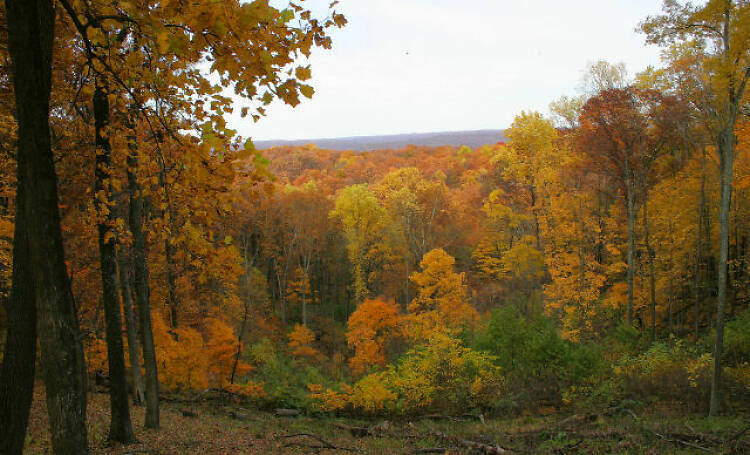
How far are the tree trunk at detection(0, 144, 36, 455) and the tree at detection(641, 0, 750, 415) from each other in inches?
532

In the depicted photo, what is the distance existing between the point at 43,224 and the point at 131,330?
22.9ft

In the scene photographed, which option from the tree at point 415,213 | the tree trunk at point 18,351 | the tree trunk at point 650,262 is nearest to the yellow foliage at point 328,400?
the tree trunk at point 650,262

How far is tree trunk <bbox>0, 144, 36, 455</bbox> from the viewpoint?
343cm

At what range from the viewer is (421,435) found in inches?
445

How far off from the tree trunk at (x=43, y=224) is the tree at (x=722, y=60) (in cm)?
1318

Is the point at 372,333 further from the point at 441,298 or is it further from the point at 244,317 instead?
the point at 244,317

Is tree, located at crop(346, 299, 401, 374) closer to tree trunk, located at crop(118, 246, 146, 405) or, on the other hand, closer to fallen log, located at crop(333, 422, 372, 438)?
fallen log, located at crop(333, 422, 372, 438)

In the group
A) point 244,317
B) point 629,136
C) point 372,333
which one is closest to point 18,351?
point 244,317

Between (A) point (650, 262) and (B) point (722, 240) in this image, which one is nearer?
(B) point (722, 240)

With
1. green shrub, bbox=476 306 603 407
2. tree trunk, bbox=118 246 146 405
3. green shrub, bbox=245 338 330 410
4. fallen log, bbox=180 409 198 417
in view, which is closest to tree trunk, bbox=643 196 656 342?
green shrub, bbox=476 306 603 407

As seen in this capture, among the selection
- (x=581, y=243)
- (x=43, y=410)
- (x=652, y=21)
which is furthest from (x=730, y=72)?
(x=43, y=410)

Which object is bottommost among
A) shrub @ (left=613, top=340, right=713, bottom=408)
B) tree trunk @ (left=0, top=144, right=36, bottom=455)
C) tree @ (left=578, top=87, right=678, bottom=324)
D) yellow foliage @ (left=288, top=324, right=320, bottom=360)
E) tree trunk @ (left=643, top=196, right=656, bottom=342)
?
yellow foliage @ (left=288, top=324, right=320, bottom=360)

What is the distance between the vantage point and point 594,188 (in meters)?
23.6

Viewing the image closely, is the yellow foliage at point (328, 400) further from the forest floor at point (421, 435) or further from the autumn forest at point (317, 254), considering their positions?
the forest floor at point (421, 435)
